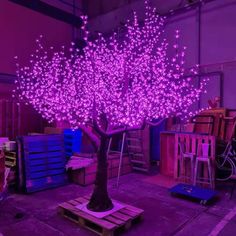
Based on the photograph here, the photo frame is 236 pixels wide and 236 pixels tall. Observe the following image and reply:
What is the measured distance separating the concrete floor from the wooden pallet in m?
0.09

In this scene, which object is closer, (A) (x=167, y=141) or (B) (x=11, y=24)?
(A) (x=167, y=141)

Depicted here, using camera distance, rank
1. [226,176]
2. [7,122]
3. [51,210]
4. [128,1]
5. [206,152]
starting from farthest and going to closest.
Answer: [128,1] → [7,122] → [226,176] → [206,152] → [51,210]

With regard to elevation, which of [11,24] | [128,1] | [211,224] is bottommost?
[211,224]

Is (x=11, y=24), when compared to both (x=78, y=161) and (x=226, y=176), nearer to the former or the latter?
(x=78, y=161)

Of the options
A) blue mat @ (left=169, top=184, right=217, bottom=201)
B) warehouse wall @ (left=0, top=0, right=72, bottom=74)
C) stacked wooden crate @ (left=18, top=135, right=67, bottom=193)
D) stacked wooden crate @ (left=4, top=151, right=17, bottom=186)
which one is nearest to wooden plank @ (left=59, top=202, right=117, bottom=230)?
stacked wooden crate @ (left=18, top=135, right=67, bottom=193)

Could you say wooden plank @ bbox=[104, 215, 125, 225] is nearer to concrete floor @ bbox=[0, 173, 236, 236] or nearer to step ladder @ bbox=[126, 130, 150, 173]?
concrete floor @ bbox=[0, 173, 236, 236]

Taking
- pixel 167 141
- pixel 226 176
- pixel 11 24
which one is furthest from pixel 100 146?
pixel 11 24

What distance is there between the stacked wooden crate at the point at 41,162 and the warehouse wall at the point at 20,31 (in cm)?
345

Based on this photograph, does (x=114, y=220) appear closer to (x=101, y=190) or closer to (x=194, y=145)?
(x=101, y=190)

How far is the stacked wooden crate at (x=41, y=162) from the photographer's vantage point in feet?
16.7

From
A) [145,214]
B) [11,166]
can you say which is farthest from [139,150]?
[11,166]

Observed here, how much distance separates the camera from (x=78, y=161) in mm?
6008

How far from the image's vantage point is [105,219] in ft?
11.3

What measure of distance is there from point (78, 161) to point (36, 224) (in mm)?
2440
